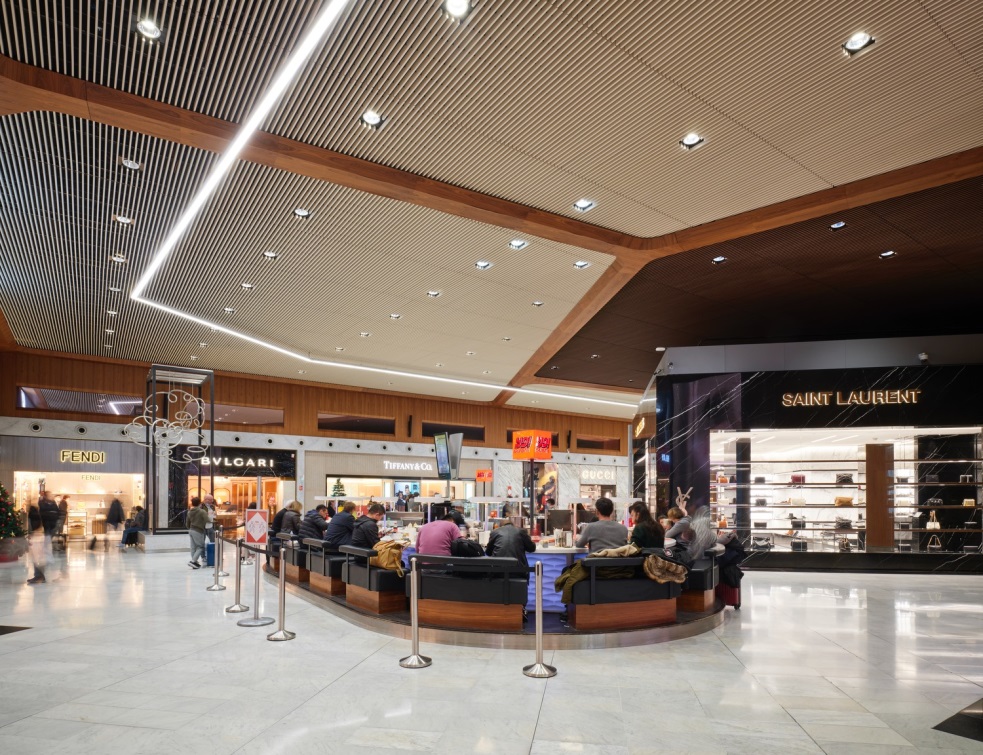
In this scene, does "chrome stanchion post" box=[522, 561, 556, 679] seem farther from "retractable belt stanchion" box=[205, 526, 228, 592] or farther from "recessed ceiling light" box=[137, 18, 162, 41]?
"retractable belt stanchion" box=[205, 526, 228, 592]

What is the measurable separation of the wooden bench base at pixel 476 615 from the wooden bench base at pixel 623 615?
56 cm

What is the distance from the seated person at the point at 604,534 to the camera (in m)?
7.08

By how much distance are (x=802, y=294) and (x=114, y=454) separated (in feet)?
57.7

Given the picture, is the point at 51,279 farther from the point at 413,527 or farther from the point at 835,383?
the point at 835,383

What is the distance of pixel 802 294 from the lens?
11898mm

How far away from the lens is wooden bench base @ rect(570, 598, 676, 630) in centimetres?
638

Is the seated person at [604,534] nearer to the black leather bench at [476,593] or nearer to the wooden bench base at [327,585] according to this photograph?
the black leather bench at [476,593]

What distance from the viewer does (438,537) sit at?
7.11m

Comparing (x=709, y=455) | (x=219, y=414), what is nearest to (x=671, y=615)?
(x=709, y=455)

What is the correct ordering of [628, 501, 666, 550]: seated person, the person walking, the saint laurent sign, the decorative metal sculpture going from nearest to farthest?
[628, 501, 666, 550]: seated person < the saint laurent sign < the person walking < the decorative metal sculpture

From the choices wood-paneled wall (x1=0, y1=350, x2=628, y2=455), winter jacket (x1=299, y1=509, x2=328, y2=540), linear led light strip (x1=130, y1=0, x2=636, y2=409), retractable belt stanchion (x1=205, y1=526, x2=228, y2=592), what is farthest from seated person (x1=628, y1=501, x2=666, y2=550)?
wood-paneled wall (x1=0, y1=350, x2=628, y2=455)

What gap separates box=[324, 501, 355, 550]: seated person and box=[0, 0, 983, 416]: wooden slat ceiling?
3731mm

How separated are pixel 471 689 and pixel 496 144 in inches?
197

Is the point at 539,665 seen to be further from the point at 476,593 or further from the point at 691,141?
the point at 691,141
